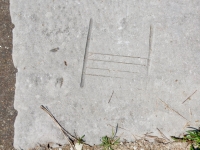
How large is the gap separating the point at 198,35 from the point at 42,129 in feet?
4.85

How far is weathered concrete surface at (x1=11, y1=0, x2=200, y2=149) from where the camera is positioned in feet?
7.25

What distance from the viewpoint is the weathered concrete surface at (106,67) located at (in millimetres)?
2211

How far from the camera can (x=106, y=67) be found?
224 centimetres

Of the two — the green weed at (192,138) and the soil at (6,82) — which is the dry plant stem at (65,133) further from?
the green weed at (192,138)

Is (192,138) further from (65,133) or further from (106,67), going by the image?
(65,133)

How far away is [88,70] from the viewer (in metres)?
2.25

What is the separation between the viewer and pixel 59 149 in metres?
2.22

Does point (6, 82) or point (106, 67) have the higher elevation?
point (106, 67)

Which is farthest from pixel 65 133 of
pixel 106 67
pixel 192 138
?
pixel 192 138

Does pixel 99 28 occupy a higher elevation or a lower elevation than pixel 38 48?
higher

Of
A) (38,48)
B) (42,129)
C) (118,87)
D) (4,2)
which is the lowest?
(42,129)

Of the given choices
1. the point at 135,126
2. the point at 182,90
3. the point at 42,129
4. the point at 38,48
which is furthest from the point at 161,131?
the point at 38,48

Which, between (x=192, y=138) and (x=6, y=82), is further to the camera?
(x=6, y=82)

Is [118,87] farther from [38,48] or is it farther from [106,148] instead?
[38,48]
